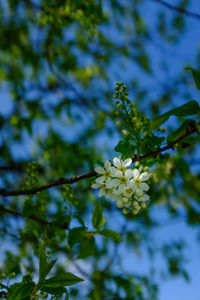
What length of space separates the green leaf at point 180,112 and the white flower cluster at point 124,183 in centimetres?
23

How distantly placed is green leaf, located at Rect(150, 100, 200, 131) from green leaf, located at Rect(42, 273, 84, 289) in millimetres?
755

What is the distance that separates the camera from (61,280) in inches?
48.2

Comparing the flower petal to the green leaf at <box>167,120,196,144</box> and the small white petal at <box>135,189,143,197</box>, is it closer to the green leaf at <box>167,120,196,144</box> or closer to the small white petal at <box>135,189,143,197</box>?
the small white petal at <box>135,189,143,197</box>

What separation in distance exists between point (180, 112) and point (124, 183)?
416 millimetres

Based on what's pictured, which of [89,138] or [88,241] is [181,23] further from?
[88,241]

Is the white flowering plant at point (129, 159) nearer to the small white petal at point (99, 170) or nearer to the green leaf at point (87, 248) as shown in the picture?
the small white petal at point (99, 170)

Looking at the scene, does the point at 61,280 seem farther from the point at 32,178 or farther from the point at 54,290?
the point at 32,178

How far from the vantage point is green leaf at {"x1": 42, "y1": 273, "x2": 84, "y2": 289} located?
47.8 inches

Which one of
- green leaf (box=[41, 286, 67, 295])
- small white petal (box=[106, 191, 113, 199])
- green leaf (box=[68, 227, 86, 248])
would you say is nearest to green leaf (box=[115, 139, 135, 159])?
small white petal (box=[106, 191, 113, 199])

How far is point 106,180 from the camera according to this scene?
1.30 meters

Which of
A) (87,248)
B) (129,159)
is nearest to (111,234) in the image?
(87,248)

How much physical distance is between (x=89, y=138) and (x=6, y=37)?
2.72 meters

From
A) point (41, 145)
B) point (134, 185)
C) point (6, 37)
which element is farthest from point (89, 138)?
point (134, 185)

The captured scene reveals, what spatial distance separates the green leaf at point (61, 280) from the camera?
1213 mm
